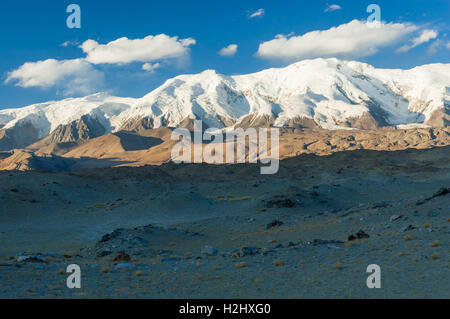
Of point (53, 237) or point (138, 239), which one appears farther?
point (53, 237)

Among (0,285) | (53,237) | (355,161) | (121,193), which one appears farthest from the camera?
(355,161)

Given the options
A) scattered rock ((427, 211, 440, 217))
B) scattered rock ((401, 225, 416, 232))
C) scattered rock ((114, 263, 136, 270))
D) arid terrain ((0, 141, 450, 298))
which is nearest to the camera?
arid terrain ((0, 141, 450, 298))

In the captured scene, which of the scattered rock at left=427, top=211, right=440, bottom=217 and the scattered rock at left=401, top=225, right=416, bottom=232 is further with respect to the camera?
the scattered rock at left=427, top=211, right=440, bottom=217

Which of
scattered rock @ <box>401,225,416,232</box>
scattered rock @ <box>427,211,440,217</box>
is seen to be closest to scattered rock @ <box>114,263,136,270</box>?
scattered rock @ <box>401,225,416,232</box>

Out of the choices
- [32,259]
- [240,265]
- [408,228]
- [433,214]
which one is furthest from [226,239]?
[32,259]

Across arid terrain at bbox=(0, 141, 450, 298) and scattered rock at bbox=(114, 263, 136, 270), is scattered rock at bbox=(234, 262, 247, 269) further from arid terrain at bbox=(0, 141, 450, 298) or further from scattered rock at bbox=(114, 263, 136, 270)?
scattered rock at bbox=(114, 263, 136, 270)

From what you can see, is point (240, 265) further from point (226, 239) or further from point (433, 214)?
point (433, 214)

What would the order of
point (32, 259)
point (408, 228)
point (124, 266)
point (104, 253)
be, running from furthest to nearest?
point (104, 253), point (408, 228), point (32, 259), point (124, 266)
